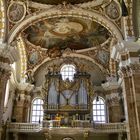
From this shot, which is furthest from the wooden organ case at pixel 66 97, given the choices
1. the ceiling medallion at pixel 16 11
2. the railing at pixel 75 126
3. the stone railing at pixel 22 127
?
the ceiling medallion at pixel 16 11

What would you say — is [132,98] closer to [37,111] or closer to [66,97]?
[66,97]

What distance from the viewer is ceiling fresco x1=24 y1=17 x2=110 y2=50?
15705 millimetres

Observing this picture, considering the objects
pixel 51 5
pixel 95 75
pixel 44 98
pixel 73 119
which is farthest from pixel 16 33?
pixel 95 75

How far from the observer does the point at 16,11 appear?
1353cm

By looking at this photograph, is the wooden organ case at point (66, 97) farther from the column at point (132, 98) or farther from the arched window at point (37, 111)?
the column at point (132, 98)

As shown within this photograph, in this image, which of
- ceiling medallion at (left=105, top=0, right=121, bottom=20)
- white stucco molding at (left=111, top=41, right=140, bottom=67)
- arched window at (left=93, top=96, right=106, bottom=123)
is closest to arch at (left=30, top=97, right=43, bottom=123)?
arched window at (left=93, top=96, right=106, bottom=123)

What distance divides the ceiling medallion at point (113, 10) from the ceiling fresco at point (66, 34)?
6.84 feet

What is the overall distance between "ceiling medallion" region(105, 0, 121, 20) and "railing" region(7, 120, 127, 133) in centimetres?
609

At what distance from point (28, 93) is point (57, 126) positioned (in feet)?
13.3

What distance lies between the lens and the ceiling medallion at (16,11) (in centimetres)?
1337

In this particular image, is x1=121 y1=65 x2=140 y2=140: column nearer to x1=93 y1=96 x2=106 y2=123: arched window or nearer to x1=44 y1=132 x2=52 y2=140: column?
x1=44 y1=132 x2=52 y2=140: column

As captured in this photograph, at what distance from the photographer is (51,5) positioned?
13.9 metres

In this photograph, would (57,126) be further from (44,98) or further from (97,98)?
(97,98)

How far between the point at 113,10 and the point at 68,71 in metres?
6.57
